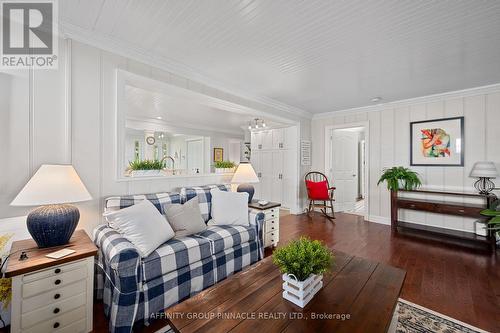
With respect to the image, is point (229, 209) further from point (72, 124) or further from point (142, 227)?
point (72, 124)

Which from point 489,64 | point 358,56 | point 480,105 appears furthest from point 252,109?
point 480,105

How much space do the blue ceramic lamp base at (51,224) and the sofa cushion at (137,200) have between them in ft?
1.29

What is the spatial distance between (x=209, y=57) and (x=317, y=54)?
129 cm

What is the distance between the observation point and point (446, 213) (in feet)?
10.9

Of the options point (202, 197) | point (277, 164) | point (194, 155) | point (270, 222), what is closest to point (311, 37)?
point (202, 197)

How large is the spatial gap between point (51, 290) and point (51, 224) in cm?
46

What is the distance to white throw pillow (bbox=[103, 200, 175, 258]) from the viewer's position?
1.70 m

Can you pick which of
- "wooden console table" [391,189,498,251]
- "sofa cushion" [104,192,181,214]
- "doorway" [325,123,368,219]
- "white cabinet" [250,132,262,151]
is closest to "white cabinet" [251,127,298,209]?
"white cabinet" [250,132,262,151]

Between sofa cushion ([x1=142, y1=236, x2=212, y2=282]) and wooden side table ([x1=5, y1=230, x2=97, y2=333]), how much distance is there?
415 mm

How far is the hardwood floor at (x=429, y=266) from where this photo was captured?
1808mm

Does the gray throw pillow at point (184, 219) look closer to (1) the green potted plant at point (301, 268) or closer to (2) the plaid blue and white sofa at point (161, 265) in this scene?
(2) the plaid blue and white sofa at point (161, 265)

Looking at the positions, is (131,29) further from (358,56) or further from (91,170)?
(358,56)

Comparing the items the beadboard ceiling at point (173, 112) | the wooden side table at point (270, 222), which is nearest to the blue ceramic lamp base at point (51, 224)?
the wooden side table at point (270, 222)

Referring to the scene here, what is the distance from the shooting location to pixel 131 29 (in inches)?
81.3
